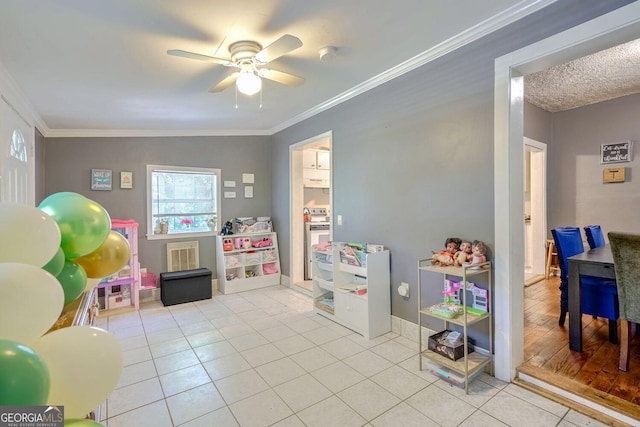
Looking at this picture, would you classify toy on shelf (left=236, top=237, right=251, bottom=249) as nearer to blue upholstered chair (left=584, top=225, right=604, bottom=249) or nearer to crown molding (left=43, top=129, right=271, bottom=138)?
crown molding (left=43, top=129, right=271, bottom=138)

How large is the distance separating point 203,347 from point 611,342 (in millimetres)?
3478

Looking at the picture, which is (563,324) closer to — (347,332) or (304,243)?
(347,332)

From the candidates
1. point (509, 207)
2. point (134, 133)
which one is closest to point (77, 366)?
point (509, 207)

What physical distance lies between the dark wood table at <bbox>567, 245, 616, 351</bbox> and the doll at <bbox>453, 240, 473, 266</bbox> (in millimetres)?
838

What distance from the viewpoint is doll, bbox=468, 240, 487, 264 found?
83.8 inches

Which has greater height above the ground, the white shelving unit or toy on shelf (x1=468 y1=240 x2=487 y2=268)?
toy on shelf (x1=468 y1=240 x2=487 y2=268)

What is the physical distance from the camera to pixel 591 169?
4.23 m

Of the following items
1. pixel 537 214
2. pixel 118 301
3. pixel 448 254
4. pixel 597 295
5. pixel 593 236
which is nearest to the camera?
pixel 448 254

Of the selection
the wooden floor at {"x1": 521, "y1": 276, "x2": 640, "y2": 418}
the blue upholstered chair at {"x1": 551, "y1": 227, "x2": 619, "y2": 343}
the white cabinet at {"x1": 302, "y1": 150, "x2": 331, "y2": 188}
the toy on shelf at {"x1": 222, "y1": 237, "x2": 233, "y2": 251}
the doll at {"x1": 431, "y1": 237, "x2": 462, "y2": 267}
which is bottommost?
the wooden floor at {"x1": 521, "y1": 276, "x2": 640, "y2": 418}

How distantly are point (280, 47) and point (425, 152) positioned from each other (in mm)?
1489

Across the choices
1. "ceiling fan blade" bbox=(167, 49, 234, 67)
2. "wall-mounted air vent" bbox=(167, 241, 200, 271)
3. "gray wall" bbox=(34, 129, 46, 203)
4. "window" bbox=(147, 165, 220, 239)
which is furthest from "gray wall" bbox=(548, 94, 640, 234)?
"gray wall" bbox=(34, 129, 46, 203)

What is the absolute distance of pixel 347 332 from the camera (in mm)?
2963

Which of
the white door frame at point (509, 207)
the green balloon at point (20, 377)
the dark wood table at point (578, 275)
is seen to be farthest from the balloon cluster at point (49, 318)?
the dark wood table at point (578, 275)

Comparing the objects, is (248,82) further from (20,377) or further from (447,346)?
(447,346)
